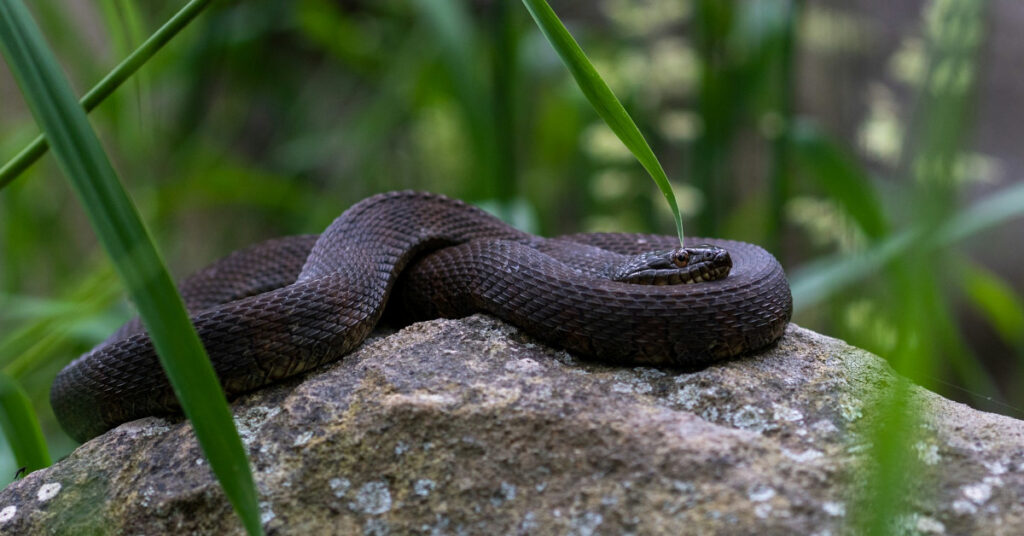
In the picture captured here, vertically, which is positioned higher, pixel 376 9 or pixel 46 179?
pixel 376 9

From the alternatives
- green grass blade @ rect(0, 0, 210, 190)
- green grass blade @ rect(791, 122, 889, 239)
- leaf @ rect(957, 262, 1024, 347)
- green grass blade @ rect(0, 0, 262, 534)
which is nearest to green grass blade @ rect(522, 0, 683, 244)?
green grass blade @ rect(0, 0, 210, 190)

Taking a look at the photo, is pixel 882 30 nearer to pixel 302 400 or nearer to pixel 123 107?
pixel 123 107

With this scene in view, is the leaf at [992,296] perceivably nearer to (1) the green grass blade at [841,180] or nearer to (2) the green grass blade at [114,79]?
(1) the green grass blade at [841,180]

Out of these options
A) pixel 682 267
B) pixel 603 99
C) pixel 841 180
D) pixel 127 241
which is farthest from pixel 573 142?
pixel 127 241

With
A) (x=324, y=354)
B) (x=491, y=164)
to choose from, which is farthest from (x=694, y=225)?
(x=324, y=354)

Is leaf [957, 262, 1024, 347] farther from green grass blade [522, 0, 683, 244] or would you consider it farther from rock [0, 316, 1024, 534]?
green grass blade [522, 0, 683, 244]

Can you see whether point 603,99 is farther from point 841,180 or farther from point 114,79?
point 841,180
